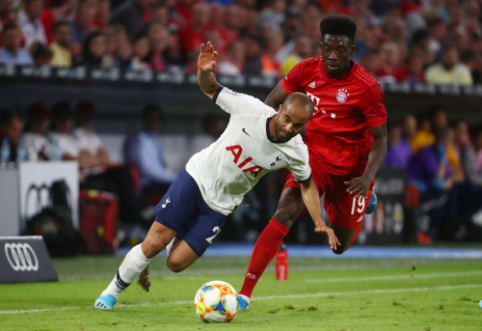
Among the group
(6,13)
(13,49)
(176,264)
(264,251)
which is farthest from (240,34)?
(176,264)

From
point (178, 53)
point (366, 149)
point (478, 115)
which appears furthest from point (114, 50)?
point (478, 115)

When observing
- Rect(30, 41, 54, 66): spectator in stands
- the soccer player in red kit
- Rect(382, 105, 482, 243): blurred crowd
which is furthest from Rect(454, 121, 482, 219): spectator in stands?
the soccer player in red kit

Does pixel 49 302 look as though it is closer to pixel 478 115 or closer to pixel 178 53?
pixel 178 53

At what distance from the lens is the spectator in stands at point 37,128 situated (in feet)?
41.5

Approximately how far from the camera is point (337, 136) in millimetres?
7805

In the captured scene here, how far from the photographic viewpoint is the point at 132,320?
6.32m

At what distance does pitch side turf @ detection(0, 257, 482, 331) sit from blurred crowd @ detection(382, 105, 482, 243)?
14.8ft

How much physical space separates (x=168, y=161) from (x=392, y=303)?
9.09 meters

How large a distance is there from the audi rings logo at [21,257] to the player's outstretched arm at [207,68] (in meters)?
3.16

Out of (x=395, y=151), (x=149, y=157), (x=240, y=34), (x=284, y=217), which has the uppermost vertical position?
(x=284, y=217)

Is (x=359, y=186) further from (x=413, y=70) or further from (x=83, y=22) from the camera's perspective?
(x=413, y=70)

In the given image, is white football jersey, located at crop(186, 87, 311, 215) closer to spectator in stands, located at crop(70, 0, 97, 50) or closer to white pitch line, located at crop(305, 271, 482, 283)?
white pitch line, located at crop(305, 271, 482, 283)

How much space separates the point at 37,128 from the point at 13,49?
123cm

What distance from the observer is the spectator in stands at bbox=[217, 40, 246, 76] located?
49.2ft
